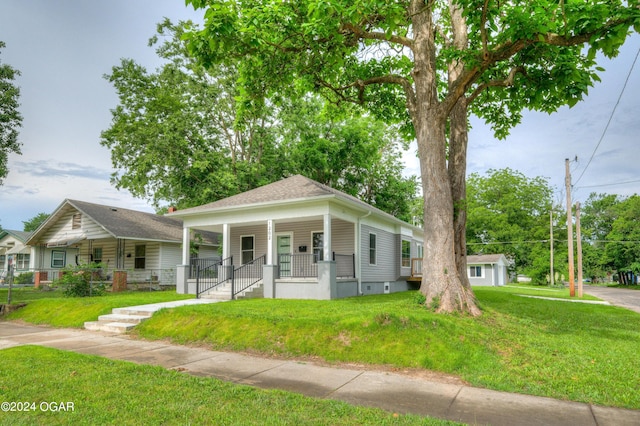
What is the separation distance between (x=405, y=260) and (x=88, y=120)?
19.5 meters

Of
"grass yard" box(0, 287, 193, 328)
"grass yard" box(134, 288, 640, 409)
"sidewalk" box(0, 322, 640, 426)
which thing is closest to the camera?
"sidewalk" box(0, 322, 640, 426)

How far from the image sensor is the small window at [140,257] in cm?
2219

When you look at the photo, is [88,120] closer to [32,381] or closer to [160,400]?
[32,381]

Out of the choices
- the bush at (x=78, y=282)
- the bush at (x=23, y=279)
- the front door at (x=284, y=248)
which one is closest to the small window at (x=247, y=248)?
the front door at (x=284, y=248)

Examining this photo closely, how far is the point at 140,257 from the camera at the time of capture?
877 inches

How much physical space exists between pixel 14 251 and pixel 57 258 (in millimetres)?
5801

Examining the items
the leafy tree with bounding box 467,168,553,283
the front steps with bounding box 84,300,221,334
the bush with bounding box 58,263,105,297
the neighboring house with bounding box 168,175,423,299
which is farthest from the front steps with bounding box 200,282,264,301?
the leafy tree with bounding box 467,168,553,283

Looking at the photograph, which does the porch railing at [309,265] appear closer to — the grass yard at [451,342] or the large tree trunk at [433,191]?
the grass yard at [451,342]

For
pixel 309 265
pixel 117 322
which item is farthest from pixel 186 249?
pixel 117 322

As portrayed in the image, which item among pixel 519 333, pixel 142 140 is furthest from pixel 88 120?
pixel 519 333

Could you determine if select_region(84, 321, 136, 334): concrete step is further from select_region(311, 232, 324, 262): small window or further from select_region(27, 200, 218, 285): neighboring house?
select_region(27, 200, 218, 285): neighboring house

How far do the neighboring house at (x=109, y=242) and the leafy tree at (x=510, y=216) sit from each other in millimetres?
40453

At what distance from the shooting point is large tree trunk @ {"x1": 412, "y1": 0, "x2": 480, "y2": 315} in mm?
8852

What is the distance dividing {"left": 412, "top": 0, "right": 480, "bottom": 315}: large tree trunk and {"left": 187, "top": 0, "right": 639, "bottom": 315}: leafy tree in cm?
3
